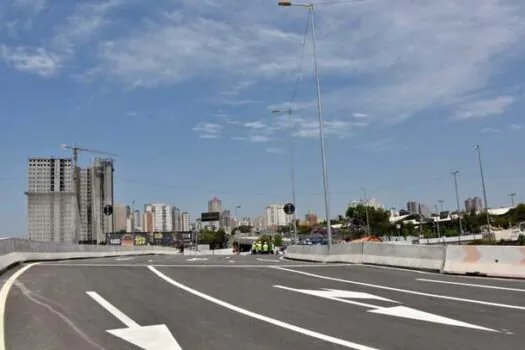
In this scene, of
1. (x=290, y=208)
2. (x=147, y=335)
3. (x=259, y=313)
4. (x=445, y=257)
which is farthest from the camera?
(x=290, y=208)

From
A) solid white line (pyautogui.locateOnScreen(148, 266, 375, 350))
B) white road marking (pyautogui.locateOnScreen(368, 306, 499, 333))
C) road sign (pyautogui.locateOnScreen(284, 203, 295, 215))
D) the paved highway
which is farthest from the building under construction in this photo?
white road marking (pyautogui.locateOnScreen(368, 306, 499, 333))

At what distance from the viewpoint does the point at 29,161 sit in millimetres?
106750

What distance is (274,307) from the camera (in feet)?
33.1

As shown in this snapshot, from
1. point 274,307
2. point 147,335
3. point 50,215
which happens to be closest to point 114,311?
point 147,335

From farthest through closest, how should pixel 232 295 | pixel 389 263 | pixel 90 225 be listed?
pixel 90 225
pixel 389 263
pixel 232 295

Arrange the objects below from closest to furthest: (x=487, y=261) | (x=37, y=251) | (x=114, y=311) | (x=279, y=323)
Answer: (x=279, y=323)
(x=114, y=311)
(x=487, y=261)
(x=37, y=251)

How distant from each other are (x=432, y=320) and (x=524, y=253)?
8288 millimetres

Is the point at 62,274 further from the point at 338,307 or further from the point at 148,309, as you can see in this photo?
the point at 338,307

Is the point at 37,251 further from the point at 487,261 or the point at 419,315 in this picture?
the point at 419,315

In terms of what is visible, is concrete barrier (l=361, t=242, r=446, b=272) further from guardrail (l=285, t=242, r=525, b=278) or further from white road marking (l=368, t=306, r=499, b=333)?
white road marking (l=368, t=306, r=499, b=333)

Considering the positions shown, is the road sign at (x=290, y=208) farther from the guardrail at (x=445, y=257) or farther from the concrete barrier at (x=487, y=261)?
the concrete barrier at (x=487, y=261)

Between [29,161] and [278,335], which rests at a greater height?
[29,161]

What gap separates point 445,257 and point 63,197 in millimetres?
74551

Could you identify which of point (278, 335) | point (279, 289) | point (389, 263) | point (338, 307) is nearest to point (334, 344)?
point (278, 335)
